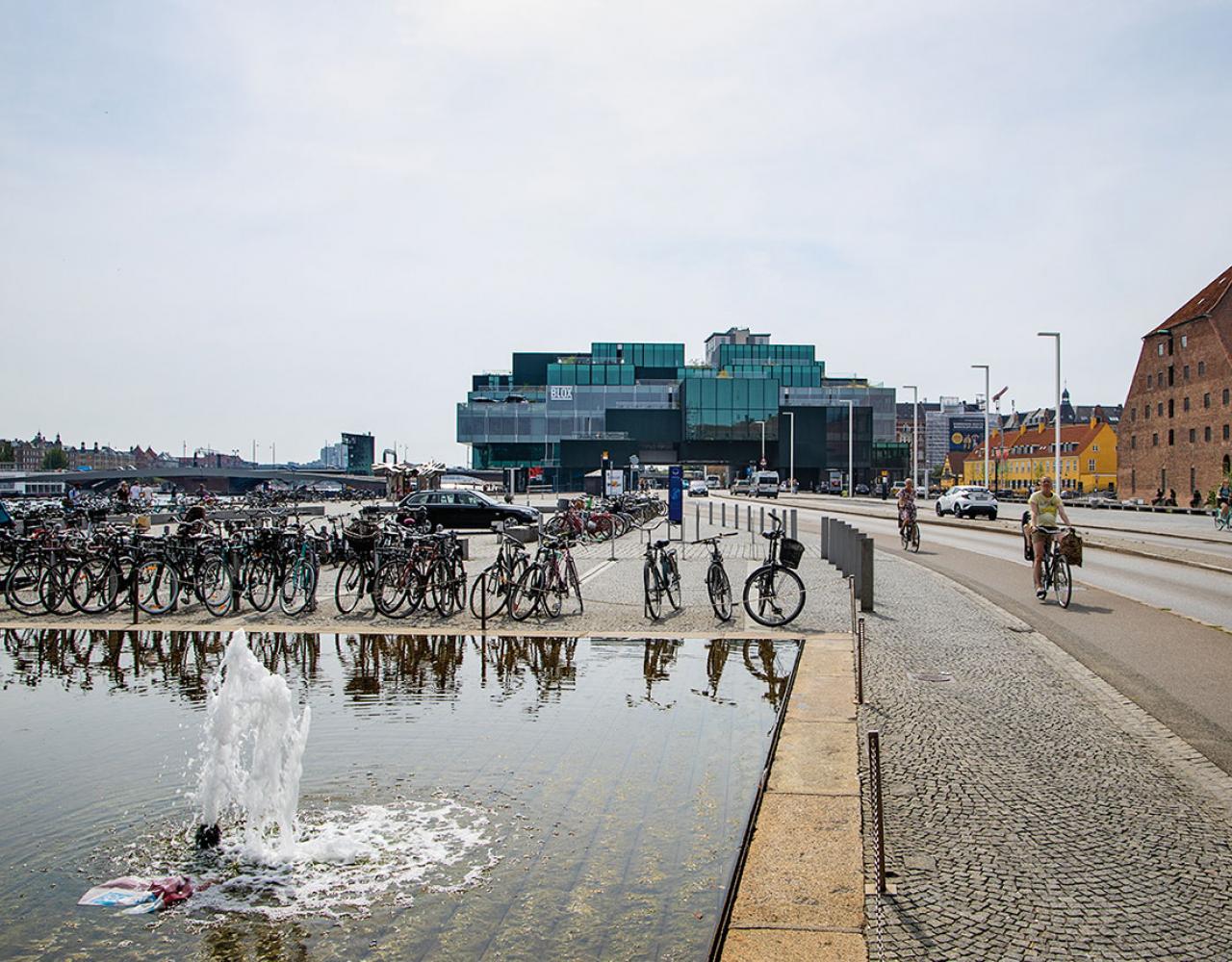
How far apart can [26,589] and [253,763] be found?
12.5 m

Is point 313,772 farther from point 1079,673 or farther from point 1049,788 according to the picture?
point 1079,673

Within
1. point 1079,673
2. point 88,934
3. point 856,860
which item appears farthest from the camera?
point 1079,673

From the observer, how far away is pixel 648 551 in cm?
1417

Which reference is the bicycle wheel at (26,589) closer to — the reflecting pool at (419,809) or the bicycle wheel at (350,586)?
the bicycle wheel at (350,586)

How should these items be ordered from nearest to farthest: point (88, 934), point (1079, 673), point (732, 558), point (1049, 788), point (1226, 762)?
1. point (88, 934)
2. point (1049, 788)
3. point (1226, 762)
4. point (1079, 673)
5. point (732, 558)

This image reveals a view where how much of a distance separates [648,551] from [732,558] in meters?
9.39

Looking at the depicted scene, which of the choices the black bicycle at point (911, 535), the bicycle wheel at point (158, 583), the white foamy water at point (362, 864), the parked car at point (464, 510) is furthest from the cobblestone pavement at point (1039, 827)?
the parked car at point (464, 510)

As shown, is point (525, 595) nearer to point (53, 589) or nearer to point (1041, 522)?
point (53, 589)

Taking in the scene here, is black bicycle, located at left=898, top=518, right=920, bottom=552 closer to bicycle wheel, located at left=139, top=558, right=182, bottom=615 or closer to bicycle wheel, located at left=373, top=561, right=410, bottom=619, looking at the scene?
bicycle wheel, located at left=373, top=561, right=410, bottom=619

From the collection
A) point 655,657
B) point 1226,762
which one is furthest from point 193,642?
point 1226,762

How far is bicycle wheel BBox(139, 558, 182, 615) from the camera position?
46.7 feet

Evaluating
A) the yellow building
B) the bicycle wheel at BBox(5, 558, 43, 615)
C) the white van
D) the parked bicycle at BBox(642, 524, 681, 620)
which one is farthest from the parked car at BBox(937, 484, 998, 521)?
the yellow building

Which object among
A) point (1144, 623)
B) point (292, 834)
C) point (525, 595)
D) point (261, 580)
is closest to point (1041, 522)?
point (1144, 623)

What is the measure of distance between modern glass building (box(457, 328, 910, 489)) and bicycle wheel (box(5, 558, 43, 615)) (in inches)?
3885
